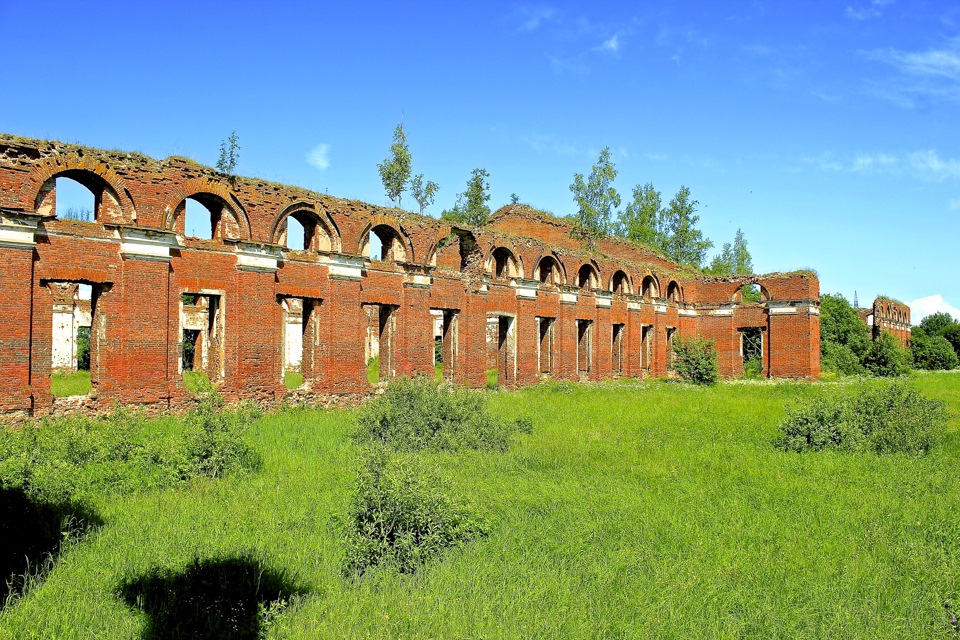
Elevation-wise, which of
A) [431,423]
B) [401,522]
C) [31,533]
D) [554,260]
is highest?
[554,260]

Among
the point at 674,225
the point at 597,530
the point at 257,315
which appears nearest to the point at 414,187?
the point at 674,225

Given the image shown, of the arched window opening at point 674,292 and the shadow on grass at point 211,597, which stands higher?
the arched window opening at point 674,292

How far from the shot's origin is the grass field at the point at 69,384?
17.0 meters

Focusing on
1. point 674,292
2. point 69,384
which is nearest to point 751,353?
point 674,292

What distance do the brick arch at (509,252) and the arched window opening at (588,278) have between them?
4.40m

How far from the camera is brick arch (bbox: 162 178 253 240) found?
42.9 ft

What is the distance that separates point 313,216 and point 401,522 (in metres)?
11.3

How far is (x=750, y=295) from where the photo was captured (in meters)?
40.3

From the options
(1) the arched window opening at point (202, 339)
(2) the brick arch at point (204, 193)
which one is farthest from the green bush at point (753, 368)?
(2) the brick arch at point (204, 193)

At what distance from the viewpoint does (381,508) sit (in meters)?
5.94

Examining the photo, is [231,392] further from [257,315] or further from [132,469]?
[132,469]

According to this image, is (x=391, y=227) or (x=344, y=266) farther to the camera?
(x=391, y=227)

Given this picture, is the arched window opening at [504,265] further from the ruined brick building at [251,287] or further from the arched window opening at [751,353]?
the arched window opening at [751,353]

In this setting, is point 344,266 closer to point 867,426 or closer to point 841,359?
point 867,426
